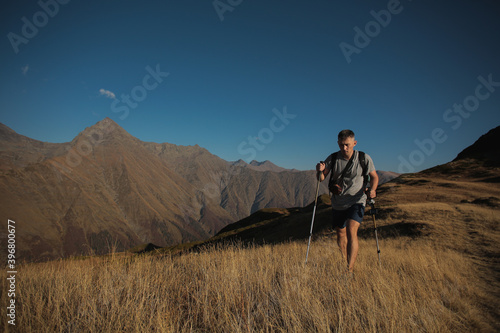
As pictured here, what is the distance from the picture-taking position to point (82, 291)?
3.35m

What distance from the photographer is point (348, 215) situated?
15.1ft

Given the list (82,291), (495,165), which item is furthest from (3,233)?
(495,165)

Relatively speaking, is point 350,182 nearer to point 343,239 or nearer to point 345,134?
point 345,134

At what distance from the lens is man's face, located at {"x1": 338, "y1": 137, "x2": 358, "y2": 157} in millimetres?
4730

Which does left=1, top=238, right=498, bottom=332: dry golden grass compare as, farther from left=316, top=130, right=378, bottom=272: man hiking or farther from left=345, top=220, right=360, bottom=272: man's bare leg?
left=316, top=130, right=378, bottom=272: man hiking

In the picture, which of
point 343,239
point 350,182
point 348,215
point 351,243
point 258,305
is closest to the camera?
point 258,305

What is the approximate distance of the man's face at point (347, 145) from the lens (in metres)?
4.73

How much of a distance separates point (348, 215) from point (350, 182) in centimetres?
68

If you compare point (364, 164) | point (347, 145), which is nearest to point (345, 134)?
point (347, 145)

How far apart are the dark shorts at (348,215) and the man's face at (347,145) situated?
3.60ft

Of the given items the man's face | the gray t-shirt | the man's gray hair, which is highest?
the man's gray hair

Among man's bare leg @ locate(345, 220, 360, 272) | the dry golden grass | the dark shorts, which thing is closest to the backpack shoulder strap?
the dark shorts

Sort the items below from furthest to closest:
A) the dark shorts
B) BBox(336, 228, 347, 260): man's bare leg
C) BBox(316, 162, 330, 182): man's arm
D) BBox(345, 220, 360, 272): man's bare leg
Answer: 1. BBox(316, 162, 330, 182): man's arm
2. BBox(336, 228, 347, 260): man's bare leg
3. the dark shorts
4. BBox(345, 220, 360, 272): man's bare leg

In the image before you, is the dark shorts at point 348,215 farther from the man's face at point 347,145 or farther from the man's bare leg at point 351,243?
the man's face at point 347,145
